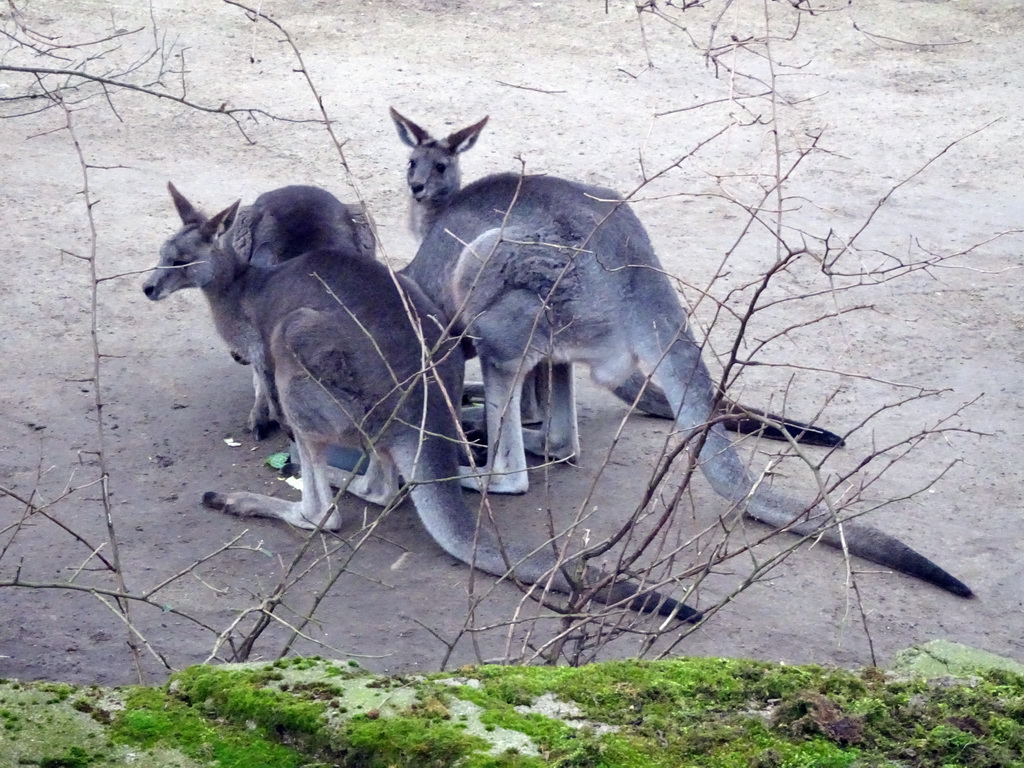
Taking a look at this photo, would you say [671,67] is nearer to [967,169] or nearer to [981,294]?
[967,169]

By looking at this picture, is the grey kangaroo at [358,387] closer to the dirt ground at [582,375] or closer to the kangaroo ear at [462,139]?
the dirt ground at [582,375]

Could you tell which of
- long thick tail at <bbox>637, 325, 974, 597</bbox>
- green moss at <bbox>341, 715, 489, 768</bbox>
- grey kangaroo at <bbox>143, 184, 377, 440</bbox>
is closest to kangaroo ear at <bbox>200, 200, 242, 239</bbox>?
grey kangaroo at <bbox>143, 184, 377, 440</bbox>

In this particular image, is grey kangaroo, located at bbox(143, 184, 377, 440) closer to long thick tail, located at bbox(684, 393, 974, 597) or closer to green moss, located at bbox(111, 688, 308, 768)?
long thick tail, located at bbox(684, 393, 974, 597)

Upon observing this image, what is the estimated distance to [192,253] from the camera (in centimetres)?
508

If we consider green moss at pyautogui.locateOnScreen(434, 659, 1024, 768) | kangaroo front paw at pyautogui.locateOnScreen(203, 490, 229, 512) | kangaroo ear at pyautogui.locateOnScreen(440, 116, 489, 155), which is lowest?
kangaroo front paw at pyautogui.locateOnScreen(203, 490, 229, 512)

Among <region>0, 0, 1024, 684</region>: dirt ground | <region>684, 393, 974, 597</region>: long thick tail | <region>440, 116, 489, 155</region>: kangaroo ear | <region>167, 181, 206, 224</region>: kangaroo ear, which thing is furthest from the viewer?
<region>440, 116, 489, 155</region>: kangaroo ear

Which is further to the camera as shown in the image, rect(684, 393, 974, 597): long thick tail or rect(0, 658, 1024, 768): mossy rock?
rect(684, 393, 974, 597): long thick tail

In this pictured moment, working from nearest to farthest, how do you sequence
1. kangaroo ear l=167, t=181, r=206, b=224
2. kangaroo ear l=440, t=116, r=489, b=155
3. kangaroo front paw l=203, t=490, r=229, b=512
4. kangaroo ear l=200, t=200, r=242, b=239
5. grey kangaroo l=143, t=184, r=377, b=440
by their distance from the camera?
kangaroo front paw l=203, t=490, r=229, b=512
kangaroo ear l=200, t=200, r=242, b=239
kangaroo ear l=167, t=181, r=206, b=224
grey kangaroo l=143, t=184, r=377, b=440
kangaroo ear l=440, t=116, r=489, b=155

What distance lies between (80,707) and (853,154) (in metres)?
8.01

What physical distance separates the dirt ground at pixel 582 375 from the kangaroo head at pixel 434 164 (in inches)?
39.2

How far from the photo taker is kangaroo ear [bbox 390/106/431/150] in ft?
18.9

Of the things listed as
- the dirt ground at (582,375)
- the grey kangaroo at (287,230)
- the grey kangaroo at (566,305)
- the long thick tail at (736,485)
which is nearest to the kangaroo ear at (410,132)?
the grey kangaroo at (287,230)

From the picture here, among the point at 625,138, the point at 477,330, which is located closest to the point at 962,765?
the point at 477,330

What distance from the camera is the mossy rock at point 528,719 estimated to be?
1666 millimetres
